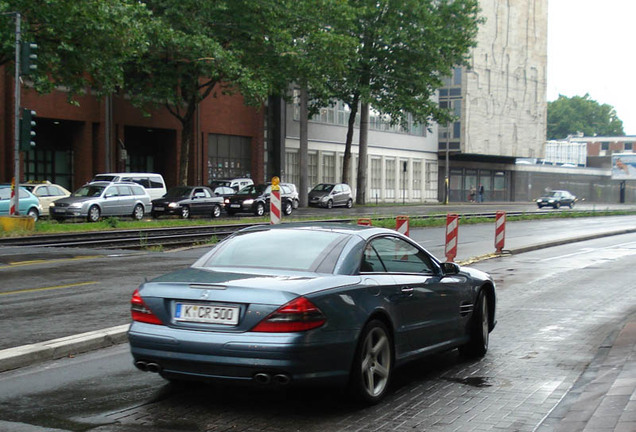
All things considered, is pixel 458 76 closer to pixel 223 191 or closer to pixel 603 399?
pixel 223 191

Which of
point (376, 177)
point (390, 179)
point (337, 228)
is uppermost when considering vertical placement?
point (376, 177)

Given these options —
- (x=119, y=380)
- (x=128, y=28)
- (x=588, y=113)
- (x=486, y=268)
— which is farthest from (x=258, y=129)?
(x=588, y=113)

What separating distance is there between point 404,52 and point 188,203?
811 inches

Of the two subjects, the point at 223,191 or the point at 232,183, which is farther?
the point at 232,183

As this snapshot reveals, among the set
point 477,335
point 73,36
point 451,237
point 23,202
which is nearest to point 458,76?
point 73,36

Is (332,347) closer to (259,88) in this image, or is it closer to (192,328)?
(192,328)

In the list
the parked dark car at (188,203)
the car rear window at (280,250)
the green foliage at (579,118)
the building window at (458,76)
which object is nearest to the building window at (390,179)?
the building window at (458,76)

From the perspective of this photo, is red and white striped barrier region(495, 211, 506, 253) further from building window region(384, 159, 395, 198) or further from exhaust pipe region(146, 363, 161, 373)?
building window region(384, 159, 395, 198)

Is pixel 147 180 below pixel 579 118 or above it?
below

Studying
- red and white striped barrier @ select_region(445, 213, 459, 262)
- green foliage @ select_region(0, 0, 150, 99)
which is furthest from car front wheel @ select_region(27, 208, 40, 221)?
red and white striped barrier @ select_region(445, 213, 459, 262)

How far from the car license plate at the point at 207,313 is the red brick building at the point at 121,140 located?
116ft

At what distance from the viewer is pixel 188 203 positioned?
124 feet

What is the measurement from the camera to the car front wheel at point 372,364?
611 centimetres

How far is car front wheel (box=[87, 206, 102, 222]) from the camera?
108 feet
